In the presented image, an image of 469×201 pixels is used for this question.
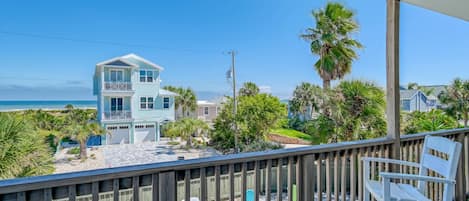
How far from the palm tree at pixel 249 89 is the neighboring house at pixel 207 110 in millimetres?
1284

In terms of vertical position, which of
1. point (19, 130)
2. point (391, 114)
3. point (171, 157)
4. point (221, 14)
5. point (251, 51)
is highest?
point (221, 14)

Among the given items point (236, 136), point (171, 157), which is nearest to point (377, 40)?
point (236, 136)

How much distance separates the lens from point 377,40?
527 inches

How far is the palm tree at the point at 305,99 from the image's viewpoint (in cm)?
1030

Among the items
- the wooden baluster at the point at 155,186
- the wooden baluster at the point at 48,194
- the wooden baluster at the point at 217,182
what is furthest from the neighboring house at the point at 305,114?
the wooden baluster at the point at 48,194

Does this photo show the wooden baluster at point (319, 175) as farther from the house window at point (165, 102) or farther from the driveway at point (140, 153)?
the house window at point (165, 102)

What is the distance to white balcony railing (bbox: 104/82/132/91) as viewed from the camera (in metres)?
7.53

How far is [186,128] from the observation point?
31.6 ft

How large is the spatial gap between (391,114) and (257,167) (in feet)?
3.76

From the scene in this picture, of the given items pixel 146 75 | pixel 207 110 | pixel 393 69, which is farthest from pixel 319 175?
pixel 207 110

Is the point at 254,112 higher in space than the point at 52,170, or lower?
higher

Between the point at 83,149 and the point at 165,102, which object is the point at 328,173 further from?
the point at 165,102

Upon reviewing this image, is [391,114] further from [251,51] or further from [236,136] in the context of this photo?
[251,51]

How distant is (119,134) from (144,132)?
2.16ft
